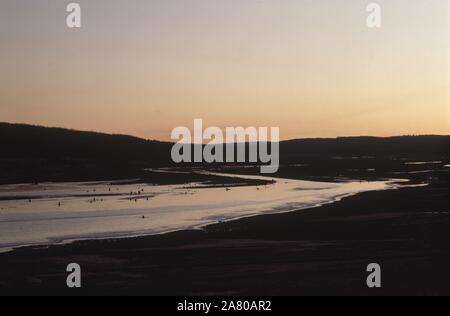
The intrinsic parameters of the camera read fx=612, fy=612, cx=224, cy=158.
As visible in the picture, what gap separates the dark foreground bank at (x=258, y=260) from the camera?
15.9 metres

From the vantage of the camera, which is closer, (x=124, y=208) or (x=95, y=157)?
(x=124, y=208)

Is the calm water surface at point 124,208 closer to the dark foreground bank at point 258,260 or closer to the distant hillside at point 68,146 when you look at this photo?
the dark foreground bank at point 258,260

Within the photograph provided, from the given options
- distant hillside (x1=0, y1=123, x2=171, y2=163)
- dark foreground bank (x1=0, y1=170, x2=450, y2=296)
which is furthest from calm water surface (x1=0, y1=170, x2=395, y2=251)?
distant hillside (x1=0, y1=123, x2=171, y2=163)

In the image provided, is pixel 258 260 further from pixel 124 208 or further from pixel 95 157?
pixel 95 157

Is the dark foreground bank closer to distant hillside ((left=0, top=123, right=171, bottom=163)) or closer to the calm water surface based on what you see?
the calm water surface

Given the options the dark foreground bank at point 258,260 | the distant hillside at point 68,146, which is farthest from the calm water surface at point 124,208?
the distant hillside at point 68,146

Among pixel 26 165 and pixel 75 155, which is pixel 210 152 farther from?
pixel 26 165

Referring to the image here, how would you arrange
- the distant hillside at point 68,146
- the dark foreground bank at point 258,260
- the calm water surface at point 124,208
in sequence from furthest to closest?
the distant hillside at point 68,146 < the calm water surface at point 124,208 < the dark foreground bank at point 258,260

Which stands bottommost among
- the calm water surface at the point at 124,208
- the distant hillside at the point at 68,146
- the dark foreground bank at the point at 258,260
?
the dark foreground bank at the point at 258,260

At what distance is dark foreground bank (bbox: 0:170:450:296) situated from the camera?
52.3 ft

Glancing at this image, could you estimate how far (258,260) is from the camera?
64.4ft

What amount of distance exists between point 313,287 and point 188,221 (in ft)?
51.3

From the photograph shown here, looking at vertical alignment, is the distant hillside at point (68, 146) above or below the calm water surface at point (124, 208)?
→ above

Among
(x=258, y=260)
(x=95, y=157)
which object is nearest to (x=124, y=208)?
(x=258, y=260)
